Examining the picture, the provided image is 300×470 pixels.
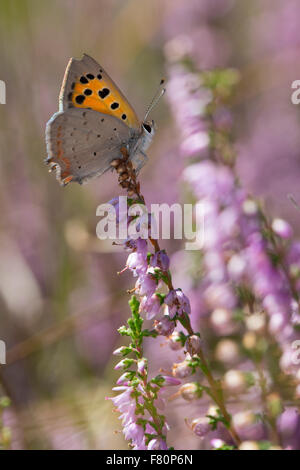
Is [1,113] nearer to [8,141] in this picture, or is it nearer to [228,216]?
[8,141]

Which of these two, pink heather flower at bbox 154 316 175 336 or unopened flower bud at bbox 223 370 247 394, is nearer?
pink heather flower at bbox 154 316 175 336

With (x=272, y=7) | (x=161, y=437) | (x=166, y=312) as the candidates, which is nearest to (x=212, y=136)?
(x=166, y=312)

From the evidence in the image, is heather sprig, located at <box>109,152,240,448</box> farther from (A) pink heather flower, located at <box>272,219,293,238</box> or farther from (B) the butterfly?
(A) pink heather flower, located at <box>272,219,293,238</box>

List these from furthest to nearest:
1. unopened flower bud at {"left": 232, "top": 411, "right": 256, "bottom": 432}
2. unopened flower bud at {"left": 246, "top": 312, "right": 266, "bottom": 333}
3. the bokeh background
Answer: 1. the bokeh background
2. unopened flower bud at {"left": 246, "top": 312, "right": 266, "bottom": 333}
3. unopened flower bud at {"left": 232, "top": 411, "right": 256, "bottom": 432}

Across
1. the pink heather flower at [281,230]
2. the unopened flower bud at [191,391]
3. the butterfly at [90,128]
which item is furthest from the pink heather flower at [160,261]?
the pink heather flower at [281,230]

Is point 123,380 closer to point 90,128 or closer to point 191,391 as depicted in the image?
point 191,391

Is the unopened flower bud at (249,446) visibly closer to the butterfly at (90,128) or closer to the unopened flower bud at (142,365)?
the unopened flower bud at (142,365)

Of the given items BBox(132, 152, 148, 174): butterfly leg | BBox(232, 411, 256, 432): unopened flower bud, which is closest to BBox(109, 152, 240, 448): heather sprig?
BBox(232, 411, 256, 432): unopened flower bud
